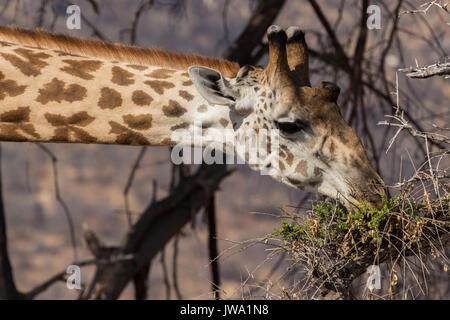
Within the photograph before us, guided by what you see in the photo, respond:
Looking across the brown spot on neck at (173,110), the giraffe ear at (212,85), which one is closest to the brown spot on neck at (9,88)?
the brown spot on neck at (173,110)

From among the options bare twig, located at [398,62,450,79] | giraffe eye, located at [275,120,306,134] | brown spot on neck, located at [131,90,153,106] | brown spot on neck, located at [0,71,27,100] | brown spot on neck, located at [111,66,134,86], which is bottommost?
giraffe eye, located at [275,120,306,134]

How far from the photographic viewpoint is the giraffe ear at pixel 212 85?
2.11m

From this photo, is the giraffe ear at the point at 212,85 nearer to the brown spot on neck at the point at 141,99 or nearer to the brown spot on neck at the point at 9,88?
the brown spot on neck at the point at 141,99

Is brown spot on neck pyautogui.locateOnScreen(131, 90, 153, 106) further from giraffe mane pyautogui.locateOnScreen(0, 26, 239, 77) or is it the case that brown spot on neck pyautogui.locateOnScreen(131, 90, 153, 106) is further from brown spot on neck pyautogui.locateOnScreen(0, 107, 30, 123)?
brown spot on neck pyautogui.locateOnScreen(0, 107, 30, 123)

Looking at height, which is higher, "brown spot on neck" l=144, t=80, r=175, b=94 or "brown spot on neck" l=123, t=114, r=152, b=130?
"brown spot on neck" l=144, t=80, r=175, b=94

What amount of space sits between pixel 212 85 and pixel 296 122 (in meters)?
0.30

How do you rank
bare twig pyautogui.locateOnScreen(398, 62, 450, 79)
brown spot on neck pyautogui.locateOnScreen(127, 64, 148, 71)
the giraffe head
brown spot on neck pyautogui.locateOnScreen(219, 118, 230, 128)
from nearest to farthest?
bare twig pyautogui.locateOnScreen(398, 62, 450, 79)
the giraffe head
brown spot on neck pyautogui.locateOnScreen(219, 118, 230, 128)
brown spot on neck pyautogui.locateOnScreen(127, 64, 148, 71)

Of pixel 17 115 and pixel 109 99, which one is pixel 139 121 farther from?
pixel 17 115

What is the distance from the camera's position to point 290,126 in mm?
2092

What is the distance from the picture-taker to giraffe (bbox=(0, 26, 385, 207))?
208cm

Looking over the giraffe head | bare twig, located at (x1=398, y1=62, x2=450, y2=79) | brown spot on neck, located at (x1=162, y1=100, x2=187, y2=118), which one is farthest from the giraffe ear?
bare twig, located at (x1=398, y1=62, x2=450, y2=79)

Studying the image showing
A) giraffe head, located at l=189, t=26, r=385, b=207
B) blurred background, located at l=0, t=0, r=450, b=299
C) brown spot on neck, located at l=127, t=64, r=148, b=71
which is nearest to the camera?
giraffe head, located at l=189, t=26, r=385, b=207

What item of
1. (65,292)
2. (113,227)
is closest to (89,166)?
→ (113,227)
